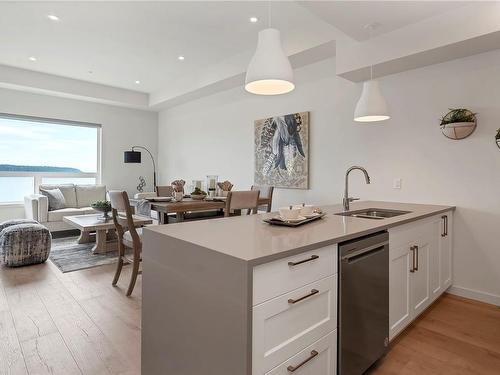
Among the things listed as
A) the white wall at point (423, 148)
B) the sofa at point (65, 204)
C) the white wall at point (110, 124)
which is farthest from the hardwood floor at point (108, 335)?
the white wall at point (110, 124)

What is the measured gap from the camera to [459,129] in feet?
8.91

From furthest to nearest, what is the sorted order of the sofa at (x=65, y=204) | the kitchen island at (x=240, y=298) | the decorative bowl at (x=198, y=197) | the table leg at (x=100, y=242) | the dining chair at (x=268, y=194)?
the sofa at (x=65, y=204) < the table leg at (x=100, y=242) < the dining chair at (x=268, y=194) < the decorative bowl at (x=198, y=197) < the kitchen island at (x=240, y=298)

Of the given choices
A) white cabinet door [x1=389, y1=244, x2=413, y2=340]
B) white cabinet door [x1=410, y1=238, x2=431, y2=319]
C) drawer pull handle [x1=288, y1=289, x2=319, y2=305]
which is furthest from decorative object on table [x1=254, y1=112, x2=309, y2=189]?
drawer pull handle [x1=288, y1=289, x2=319, y2=305]

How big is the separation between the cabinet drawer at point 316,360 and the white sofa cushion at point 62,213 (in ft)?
17.0

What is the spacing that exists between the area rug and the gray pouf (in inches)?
9.2

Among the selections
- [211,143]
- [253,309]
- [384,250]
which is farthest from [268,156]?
[253,309]

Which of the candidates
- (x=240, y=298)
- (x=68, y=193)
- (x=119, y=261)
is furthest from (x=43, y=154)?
(x=240, y=298)

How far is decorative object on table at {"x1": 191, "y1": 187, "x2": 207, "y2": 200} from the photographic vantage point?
3.40 metres

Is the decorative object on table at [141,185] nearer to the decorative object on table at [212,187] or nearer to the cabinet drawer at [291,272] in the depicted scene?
the decorative object on table at [212,187]

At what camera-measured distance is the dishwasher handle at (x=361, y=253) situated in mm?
1453

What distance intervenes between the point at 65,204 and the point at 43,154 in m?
1.12

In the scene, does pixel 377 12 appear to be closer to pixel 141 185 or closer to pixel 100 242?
pixel 100 242

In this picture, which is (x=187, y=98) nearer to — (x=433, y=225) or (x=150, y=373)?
(x=433, y=225)

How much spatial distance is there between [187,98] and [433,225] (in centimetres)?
467
